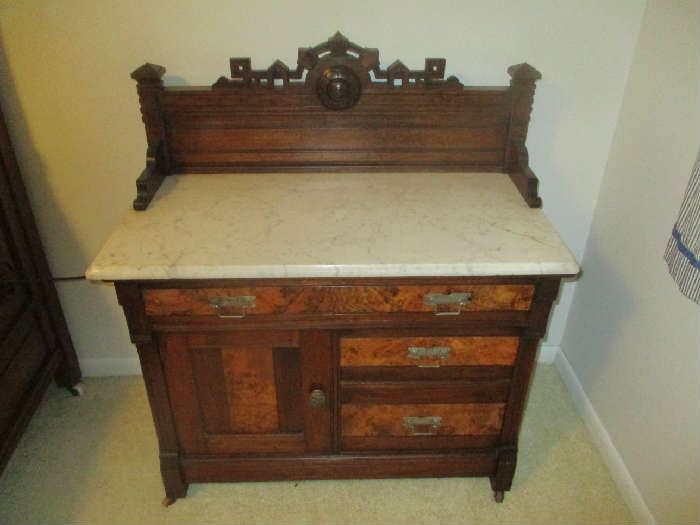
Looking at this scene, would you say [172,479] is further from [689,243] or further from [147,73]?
[689,243]

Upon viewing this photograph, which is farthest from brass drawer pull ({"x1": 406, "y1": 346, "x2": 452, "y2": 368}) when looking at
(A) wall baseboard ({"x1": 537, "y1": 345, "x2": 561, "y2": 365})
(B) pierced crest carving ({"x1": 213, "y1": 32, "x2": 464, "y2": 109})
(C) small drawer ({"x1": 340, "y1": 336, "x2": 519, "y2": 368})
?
(A) wall baseboard ({"x1": 537, "y1": 345, "x2": 561, "y2": 365})

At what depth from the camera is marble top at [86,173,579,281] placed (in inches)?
48.0

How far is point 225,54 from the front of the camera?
5.13ft

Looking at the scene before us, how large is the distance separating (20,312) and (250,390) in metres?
0.81

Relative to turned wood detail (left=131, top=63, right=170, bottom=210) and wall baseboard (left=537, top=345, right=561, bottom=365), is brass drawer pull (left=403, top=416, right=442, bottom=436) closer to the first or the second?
wall baseboard (left=537, top=345, right=561, bottom=365)

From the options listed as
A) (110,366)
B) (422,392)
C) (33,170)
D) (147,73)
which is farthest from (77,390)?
(422,392)

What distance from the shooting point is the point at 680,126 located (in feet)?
4.60

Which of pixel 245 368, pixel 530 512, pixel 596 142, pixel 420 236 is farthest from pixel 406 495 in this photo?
pixel 596 142

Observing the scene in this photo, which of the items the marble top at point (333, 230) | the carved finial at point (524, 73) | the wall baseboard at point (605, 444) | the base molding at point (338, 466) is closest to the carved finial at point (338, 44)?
the marble top at point (333, 230)

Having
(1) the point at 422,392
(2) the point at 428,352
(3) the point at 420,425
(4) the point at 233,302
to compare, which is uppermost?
(4) the point at 233,302

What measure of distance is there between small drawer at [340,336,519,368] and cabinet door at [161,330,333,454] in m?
0.08

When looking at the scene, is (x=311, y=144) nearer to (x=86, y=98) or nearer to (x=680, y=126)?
(x=86, y=98)

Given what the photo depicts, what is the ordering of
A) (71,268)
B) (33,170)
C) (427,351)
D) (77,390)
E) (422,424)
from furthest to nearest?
(77,390)
(71,268)
(33,170)
(422,424)
(427,351)

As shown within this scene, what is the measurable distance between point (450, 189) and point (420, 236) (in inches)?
11.8
